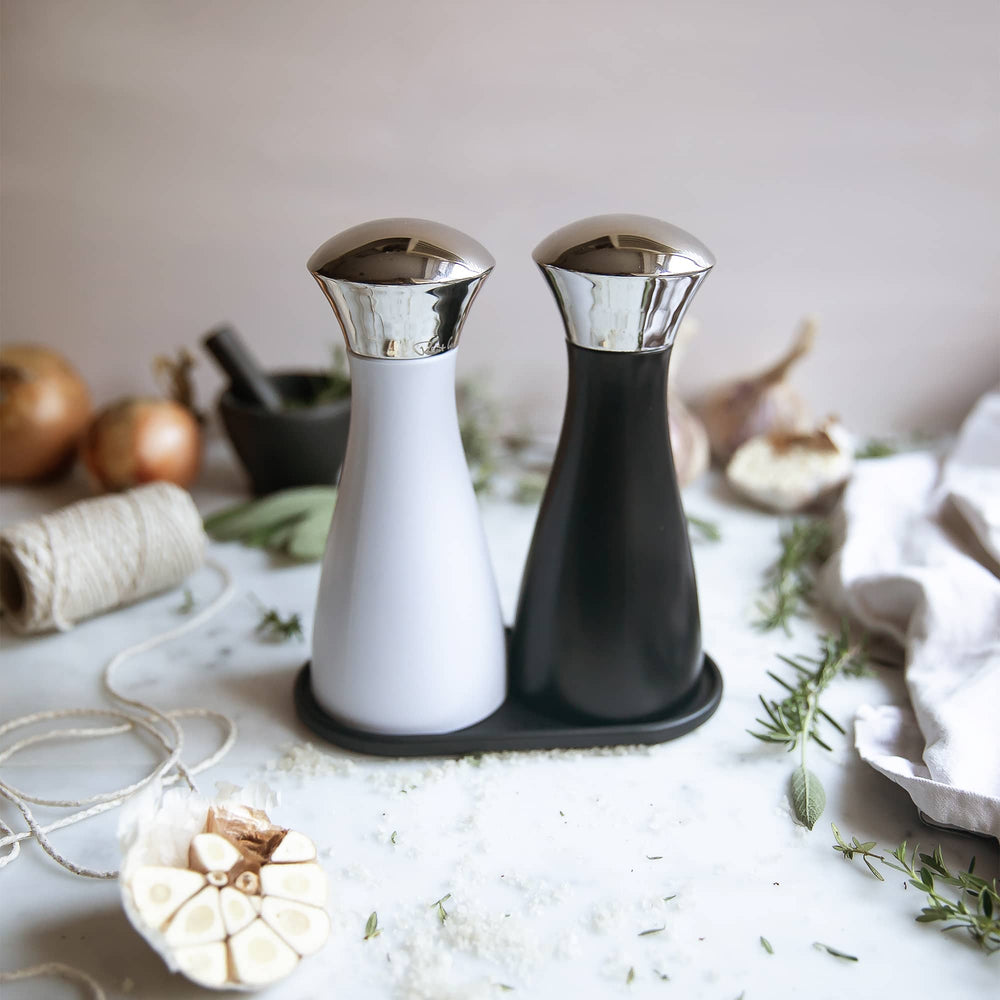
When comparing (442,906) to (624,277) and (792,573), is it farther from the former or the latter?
(792,573)

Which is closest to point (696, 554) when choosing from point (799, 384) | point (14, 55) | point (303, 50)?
point (799, 384)

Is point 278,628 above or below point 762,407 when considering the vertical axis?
below

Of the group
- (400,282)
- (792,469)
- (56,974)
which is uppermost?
(400,282)

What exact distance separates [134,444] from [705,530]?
0.45 metres

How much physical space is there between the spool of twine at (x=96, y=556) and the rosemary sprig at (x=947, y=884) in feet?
1.46

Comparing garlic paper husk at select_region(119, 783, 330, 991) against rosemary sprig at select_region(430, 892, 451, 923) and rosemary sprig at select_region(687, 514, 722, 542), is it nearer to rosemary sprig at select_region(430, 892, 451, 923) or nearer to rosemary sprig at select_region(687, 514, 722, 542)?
rosemary sprig at select_region(430, 892, 451, 923)

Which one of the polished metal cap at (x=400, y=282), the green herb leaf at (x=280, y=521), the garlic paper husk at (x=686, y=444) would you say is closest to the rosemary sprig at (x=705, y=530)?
the garlic paper husk at (x=686, y=444)

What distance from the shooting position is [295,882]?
1.31 feet

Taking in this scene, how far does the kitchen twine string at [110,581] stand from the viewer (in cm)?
51

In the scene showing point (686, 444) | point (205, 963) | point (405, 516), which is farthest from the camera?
point (686, 444)

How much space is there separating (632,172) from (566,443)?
43 centimetres

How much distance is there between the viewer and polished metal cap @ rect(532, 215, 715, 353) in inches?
16.5

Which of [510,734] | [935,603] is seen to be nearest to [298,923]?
[510,734]

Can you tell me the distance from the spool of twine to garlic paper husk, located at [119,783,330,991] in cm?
24
